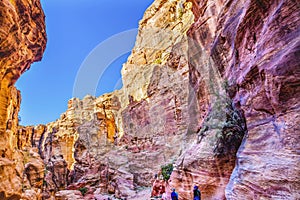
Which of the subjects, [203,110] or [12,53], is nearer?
[203,110]

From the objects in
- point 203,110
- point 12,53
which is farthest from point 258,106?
point 12,53

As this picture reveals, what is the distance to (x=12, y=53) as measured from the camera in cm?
1781

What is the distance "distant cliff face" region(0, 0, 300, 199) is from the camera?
22.1 feet

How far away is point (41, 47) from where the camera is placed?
75.3 feet

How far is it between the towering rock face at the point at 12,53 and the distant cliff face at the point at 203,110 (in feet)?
0.40

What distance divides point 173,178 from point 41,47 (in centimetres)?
1905

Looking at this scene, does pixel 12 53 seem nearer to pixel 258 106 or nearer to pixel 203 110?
pixel 203 110

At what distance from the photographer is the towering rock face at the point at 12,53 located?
15.6 metres

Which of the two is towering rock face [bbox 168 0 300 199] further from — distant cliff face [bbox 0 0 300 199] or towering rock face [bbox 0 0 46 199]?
towering rock face [bbox 0 0 46 199]

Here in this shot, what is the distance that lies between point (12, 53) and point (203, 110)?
1591 cm

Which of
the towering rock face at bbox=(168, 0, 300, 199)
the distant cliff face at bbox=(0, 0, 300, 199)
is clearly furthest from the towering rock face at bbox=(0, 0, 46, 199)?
the towering rock face at bbox=(168, 0, 300, 199)

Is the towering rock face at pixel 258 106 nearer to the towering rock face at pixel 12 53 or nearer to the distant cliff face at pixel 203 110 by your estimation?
the distant cliff face at pixel 203 110

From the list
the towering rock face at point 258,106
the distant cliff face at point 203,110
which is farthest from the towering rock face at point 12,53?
the towering rock face at point 258,106

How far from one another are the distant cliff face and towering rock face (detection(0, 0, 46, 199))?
12 cm
